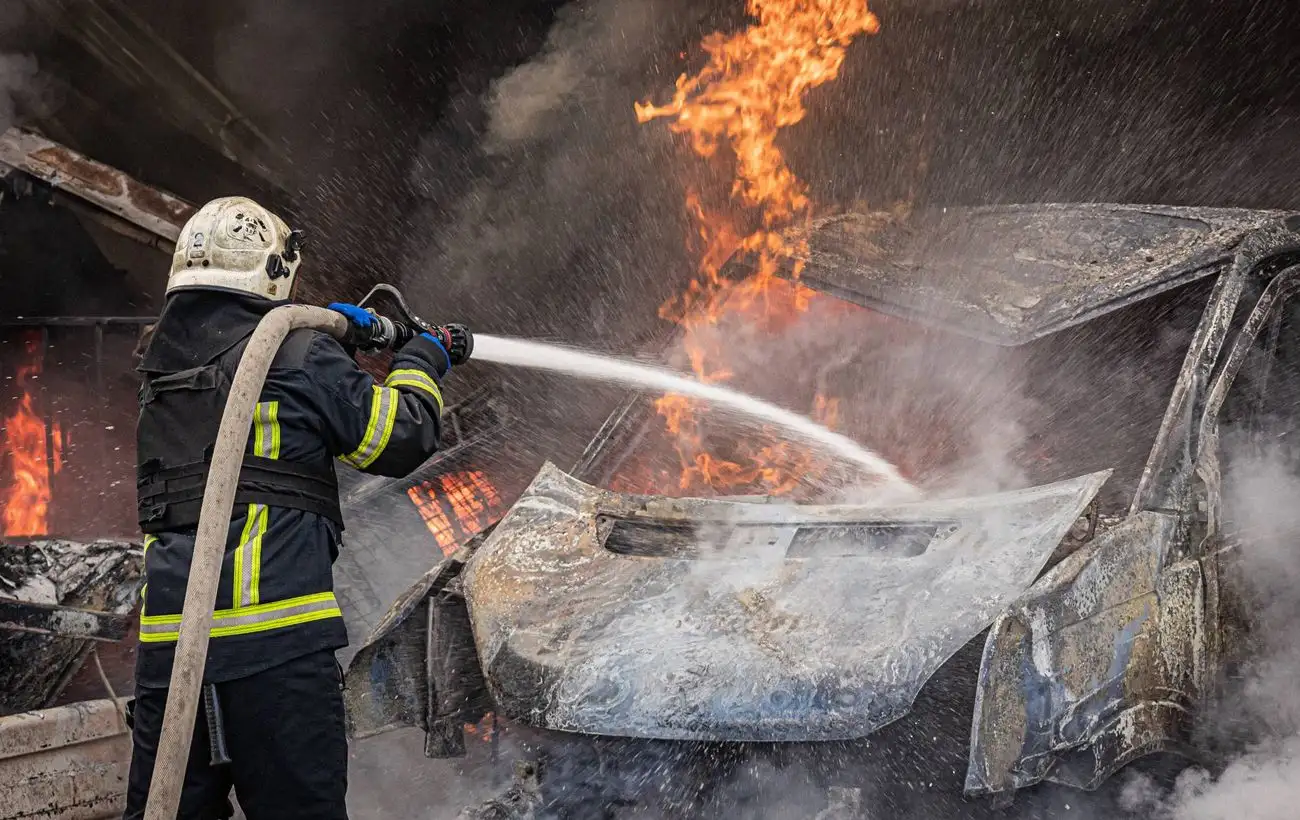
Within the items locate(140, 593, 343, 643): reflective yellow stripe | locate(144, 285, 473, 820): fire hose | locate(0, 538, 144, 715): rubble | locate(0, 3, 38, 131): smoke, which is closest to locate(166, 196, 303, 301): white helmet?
locate(144, 285, 473, 820): fire hose

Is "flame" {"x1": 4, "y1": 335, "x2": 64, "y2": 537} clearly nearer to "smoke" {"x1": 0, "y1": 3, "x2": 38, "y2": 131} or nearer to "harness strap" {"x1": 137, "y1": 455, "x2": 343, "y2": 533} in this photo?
"smoke" {"x1": 0, "y1": 3, "x2": 38, "y2": 131}

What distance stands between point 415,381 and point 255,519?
0.54 m

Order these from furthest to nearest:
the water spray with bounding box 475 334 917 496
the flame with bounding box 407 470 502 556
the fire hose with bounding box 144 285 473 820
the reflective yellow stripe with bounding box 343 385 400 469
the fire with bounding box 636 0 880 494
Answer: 1. the flame with bounding box 407 470 502 556
2. the fire with bounding box 636 0 880 494
3. the water spray with bounding box 475 334 917 496
4. the reflective yellow stripe with bounding box 343 385 400 469
5. the fire hose with bounding box 144 285 473 820

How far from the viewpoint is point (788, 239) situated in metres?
3.79

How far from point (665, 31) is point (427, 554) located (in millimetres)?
4485

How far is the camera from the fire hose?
85.5 inches

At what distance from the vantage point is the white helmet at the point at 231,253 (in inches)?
102

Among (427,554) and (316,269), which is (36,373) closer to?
(316,269)

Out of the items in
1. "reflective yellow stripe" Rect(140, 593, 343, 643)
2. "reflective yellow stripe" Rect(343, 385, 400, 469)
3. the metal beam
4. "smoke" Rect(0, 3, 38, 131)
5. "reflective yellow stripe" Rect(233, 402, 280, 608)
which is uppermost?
"smoke" Rect(0, 3, 38, 131)

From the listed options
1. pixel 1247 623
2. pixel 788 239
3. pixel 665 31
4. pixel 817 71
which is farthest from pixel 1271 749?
pixel 665 31

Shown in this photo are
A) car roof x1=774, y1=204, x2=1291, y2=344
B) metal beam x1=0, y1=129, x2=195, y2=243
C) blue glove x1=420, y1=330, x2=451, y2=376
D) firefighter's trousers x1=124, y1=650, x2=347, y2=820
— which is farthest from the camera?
metal beam x1=0, y1=129, x2=195, y2=243

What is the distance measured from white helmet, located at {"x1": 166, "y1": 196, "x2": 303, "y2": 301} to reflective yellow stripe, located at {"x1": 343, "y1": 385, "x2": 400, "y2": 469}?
17.4 inches

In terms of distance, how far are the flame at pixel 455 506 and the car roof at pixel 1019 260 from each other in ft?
6.55

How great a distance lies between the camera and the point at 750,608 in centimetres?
246
